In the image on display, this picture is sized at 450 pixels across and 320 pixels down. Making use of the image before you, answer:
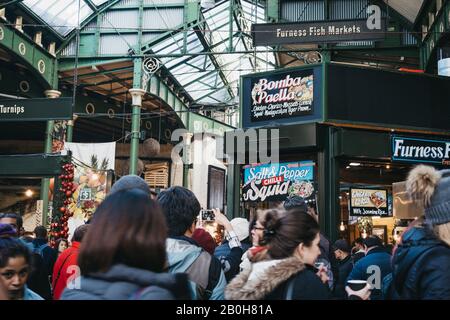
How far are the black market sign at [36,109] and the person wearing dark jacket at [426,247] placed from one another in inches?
332

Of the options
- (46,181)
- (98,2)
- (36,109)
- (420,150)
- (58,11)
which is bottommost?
(46,181)

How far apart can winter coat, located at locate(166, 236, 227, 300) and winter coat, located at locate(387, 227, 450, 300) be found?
1.03 meters

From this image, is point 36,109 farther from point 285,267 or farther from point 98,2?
point 285,267

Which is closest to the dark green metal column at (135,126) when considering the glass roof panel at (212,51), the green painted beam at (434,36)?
the glass roof panel at (212,51)

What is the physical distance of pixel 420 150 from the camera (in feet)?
29.0

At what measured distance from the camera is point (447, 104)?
9.12m

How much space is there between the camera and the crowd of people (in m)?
1.94

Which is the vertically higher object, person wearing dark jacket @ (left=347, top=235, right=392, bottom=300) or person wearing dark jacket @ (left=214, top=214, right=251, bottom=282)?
person wearing dark jacket @ (left=214, top=214, right=251, bottom=282)

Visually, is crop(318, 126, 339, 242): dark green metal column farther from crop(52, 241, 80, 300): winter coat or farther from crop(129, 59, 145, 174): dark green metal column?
crop(129, 59, 145, 174): dark green metal column

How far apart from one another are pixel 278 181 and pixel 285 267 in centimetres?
655

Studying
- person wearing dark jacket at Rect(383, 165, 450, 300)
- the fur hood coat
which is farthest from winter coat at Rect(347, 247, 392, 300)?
the fur hood coat

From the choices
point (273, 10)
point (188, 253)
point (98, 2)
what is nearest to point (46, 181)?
point (98, 2)

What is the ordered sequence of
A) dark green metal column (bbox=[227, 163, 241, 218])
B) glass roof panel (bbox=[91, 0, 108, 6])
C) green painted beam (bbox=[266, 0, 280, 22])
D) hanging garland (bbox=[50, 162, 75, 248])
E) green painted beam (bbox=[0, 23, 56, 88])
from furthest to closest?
glass roof panel (bbox=[91, 0, 108, 6])
green painted beam (bbox=[266, 0, 280, 22])
green painted beam (bbox=[0, 23, 56, 88])
dark green metal column (bbox=[227, 163, 241, 218])
hanging garland (bbox=[50, 162, 75, 248])
